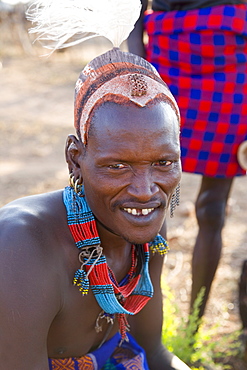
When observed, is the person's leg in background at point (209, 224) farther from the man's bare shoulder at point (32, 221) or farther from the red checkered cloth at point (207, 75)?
the man's bare shoulder at point (32, 221)

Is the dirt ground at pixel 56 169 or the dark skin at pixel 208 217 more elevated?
the dark skin at pixel 208 217

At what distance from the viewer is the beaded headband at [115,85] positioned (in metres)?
1.54

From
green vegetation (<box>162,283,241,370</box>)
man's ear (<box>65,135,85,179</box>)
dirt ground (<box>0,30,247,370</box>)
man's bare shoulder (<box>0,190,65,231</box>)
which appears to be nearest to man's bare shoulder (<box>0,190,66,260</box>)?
man's bare shoulder (<box>0,190,65,231</box>)

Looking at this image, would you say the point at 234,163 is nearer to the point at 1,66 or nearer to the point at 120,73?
the point at 120,73

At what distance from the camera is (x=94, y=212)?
1.66 m

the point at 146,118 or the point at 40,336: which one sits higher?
the point at 146,118

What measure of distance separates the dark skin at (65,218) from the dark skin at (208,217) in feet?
4.36

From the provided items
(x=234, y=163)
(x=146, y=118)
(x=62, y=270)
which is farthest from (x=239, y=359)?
(x=146, y=118)

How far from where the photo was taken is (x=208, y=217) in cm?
295

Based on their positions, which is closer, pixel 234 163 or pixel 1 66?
pixel 234 163

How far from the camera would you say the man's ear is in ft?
5.37

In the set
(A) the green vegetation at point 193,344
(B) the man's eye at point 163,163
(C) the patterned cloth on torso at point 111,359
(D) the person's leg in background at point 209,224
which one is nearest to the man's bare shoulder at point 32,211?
(B) the man's eye at point 163,163

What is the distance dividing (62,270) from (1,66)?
458 inches

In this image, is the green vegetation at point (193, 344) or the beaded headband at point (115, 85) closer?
the beaded headband at point (115, 85)
